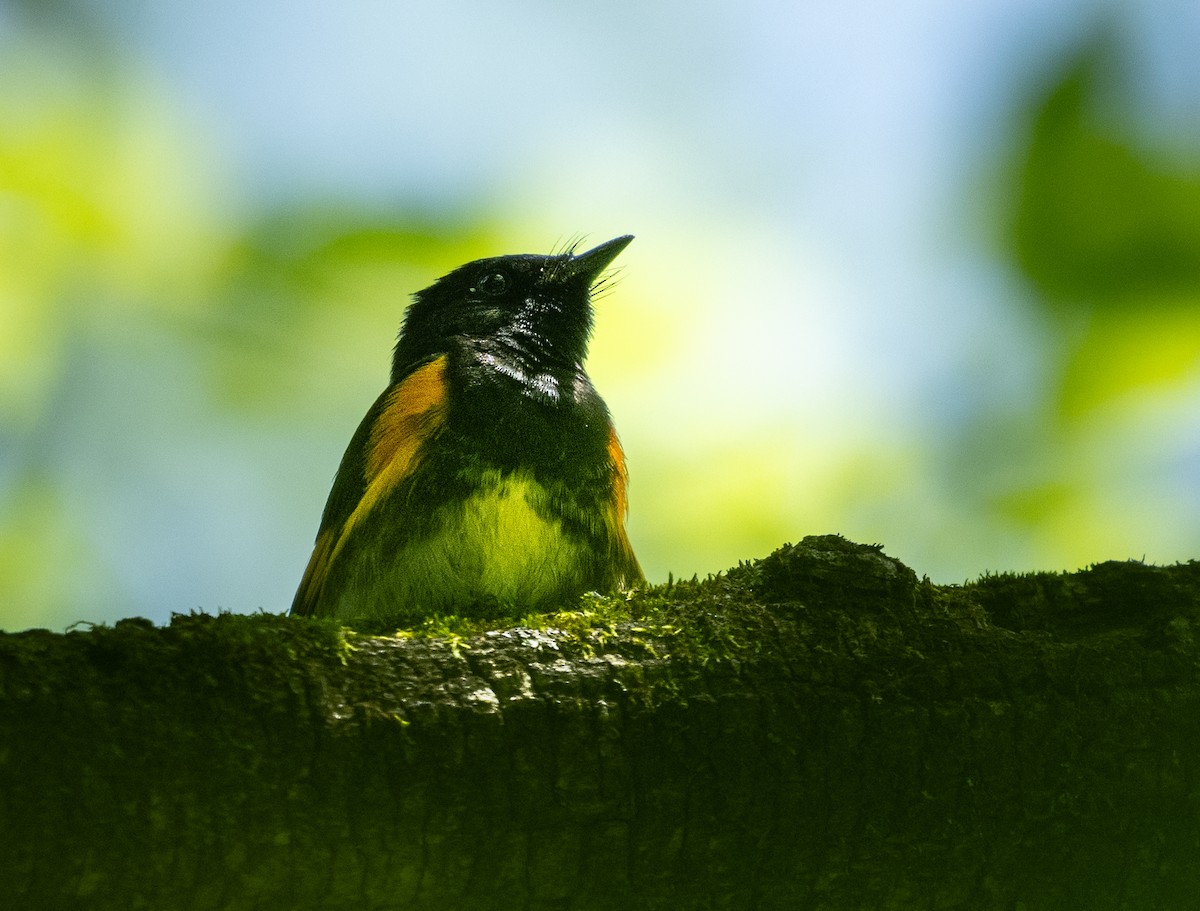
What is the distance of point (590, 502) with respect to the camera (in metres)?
4.00

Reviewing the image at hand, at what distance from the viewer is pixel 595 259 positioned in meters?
5.31

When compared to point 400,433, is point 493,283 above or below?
above

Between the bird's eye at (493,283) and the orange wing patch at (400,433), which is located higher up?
the bird's eye at (493,283)

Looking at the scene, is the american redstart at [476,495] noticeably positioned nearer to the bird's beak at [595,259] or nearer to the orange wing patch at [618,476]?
the orange wing patch at [618,476]

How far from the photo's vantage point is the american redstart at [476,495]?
147 inches

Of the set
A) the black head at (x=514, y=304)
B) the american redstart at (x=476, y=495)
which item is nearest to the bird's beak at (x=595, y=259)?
the black head at (x=514, y=304)

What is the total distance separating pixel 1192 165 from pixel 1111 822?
2672 millimetres

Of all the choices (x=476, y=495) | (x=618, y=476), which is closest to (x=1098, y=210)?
(x=618, y=476)

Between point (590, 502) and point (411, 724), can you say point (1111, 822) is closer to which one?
point (411, 724)

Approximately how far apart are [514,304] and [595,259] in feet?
1.66

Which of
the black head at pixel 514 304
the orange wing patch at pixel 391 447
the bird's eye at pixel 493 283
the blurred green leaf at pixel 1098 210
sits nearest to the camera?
the blurred green leaf at pixel 1098 210

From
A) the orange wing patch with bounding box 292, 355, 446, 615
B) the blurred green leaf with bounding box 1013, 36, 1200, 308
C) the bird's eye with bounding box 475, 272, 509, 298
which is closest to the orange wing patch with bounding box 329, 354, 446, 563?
the orange wing patch with bounding box 292, 355, 446, 615

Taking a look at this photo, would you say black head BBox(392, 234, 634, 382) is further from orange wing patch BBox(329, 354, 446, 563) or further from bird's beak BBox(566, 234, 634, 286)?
orange wing patch BBox(329, 354, 446, 563)

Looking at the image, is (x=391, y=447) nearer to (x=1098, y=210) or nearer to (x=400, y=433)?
(x=400, y=433)
